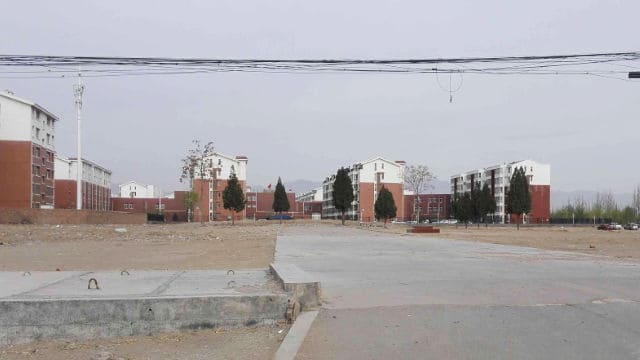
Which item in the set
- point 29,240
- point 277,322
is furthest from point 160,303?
point 29,240

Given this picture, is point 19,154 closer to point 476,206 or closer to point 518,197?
point 476,206

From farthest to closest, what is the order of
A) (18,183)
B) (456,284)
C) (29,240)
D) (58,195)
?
1. (58,195)
2. (18,183)
3. (29,240)
4. (456,284)

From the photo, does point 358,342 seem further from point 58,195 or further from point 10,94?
point 58,195

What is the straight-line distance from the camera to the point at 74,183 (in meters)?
116

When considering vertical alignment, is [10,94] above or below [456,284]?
above

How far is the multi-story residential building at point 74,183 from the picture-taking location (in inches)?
4562

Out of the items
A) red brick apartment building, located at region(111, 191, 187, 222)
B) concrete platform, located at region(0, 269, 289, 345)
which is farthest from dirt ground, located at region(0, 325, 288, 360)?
red brick apartment building, located at region(111, 191, 187, 222)

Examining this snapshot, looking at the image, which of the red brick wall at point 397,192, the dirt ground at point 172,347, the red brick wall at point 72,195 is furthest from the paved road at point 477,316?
the red brick wall at point 397,192

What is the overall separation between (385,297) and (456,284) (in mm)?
2381

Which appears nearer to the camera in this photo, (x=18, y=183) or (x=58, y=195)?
(x=18, y=183)

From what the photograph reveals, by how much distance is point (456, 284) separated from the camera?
11914 mm

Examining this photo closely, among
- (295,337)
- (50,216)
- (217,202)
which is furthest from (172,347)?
(217,202)

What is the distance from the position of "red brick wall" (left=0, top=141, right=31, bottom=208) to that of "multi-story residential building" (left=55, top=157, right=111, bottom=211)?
24466 mm

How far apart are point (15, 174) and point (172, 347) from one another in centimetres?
8363
